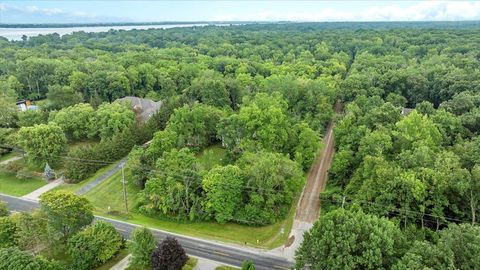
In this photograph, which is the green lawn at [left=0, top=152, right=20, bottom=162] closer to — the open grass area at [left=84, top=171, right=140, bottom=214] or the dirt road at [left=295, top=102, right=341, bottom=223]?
the open grass area at [left=84, top=171, right=140, bottom=214]

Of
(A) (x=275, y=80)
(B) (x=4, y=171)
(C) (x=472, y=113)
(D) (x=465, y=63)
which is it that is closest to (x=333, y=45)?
(D) (x=465, y=63)

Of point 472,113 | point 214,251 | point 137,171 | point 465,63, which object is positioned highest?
point 465,63

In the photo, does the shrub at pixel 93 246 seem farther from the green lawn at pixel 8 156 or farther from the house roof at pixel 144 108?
the house roof at pixel 144 108

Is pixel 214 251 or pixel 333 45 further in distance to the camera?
pixel 333 45

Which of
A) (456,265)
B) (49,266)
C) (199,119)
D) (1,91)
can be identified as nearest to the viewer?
(456,265)

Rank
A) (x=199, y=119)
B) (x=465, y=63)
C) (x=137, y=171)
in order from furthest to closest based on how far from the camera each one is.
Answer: (x=465, y=63) < (x=199, y=119) < (x=137, y=171)

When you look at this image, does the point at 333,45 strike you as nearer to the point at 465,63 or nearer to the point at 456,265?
the point at 465,63

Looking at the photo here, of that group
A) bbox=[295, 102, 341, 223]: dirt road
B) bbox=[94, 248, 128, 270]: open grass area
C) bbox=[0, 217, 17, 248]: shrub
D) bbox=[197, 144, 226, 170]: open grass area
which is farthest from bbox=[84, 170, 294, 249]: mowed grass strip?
bbox=[0, 217, 17, 248]: shrub

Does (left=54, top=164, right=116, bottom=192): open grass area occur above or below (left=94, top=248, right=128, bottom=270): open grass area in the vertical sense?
above

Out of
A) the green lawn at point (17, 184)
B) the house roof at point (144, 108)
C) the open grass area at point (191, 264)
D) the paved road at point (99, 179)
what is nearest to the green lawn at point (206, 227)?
the paved road at point (99, 179)
